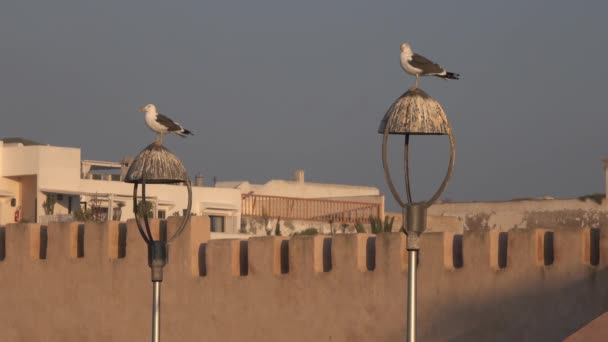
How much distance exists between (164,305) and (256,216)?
47.4 feet

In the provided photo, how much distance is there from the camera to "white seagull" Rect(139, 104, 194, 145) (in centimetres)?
1675

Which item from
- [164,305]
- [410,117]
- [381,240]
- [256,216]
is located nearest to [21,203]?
[256,216]

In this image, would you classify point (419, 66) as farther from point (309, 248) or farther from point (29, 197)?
point (29, 197)

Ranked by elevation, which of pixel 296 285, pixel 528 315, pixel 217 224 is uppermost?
pixel 217 224

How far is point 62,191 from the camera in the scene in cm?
3244

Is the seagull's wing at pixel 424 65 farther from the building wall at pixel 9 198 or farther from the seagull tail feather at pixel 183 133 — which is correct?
the building wall at pixel 9 198

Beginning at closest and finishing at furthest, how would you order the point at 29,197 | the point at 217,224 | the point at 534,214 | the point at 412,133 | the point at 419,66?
the point at 412,133 → the point at 419,66 → the point at 534,214 → the point at 217,224 → the point at 29,197

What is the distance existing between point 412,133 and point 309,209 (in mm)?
21665

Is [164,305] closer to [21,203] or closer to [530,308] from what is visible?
[530,308]

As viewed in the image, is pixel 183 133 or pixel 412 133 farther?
pixel 183 133

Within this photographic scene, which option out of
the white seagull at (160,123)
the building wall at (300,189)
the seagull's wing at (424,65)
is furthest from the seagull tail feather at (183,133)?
the building wall at (300,189)

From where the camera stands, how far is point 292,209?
33125mm

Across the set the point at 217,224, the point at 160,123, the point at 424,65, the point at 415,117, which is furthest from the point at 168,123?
the point at 217,224

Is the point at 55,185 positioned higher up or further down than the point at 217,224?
higher up
